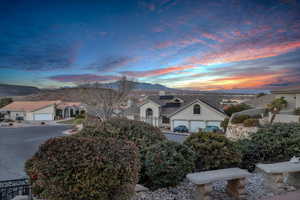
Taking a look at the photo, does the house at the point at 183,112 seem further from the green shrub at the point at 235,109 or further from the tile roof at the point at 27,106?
the tile roof at the point at 27,106

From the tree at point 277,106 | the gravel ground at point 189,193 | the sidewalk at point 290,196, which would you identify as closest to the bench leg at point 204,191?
the gravel ground at point 189,193

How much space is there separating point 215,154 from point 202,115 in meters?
21.9

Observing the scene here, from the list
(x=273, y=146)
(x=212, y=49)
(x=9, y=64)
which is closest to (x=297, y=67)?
(x=212, y=49)

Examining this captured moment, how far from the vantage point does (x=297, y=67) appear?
1350 centimetres

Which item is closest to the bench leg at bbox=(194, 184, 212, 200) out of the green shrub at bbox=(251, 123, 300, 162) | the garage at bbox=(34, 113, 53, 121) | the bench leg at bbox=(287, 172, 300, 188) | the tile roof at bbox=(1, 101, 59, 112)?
the bench leg at bbox=(287, 172, 300, 188)

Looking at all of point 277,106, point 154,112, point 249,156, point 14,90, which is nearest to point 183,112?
point 154,112

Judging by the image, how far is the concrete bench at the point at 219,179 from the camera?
3.69 meters

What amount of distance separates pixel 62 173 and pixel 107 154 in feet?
2.43

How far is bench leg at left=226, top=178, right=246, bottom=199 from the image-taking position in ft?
13.3

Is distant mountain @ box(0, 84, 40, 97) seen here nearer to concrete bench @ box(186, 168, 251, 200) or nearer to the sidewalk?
concrete bench @ box(186, 168, 251, 200)

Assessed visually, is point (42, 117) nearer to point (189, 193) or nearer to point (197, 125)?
point (197, 125)

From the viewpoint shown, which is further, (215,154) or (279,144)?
(279,144)

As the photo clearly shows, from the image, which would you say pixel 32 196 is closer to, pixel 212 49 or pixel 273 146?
pixel 273 146

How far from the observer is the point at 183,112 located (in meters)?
27.4
